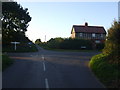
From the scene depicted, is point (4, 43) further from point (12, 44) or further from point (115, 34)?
point (115, 34)

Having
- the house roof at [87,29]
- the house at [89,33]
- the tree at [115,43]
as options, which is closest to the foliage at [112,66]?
the tree at [115,43]

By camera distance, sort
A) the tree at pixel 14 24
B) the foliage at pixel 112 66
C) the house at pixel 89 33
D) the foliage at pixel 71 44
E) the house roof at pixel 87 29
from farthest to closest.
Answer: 1. the house roof at pixel 87 29
2. the house at pixel 89 33
3. the foliage at pixel 71 44
4. the tree at pixel 14 24
5. the foliage at pixel 112 66

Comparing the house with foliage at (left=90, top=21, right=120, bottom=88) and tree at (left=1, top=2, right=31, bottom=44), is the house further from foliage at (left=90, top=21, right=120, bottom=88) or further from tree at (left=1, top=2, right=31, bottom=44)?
foliage at (left=90, top=21, right=120, bottom=88)

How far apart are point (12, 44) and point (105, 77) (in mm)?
37168

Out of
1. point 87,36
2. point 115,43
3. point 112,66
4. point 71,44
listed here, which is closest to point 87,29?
point 87,36

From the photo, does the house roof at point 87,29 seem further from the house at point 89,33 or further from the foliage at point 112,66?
the foliage at point 112,66

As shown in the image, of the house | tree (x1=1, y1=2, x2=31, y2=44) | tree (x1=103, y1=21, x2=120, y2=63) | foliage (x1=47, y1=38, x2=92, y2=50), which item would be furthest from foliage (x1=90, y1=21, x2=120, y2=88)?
the house

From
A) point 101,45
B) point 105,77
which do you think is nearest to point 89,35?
point 101,45

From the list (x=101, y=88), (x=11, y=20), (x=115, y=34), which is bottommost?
(x=101, y=88)

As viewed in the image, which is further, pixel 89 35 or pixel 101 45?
pixel 89 35

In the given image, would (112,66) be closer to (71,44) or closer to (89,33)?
(71,44)

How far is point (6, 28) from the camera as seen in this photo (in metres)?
45.9

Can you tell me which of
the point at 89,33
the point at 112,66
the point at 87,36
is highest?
the point at 89,33

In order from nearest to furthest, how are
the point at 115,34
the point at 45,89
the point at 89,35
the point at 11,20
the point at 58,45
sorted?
1. the point at 45,89
2. the point at 115,34
3. the point at 11,20
4. the point at 58,45
5. the point at 89,35
